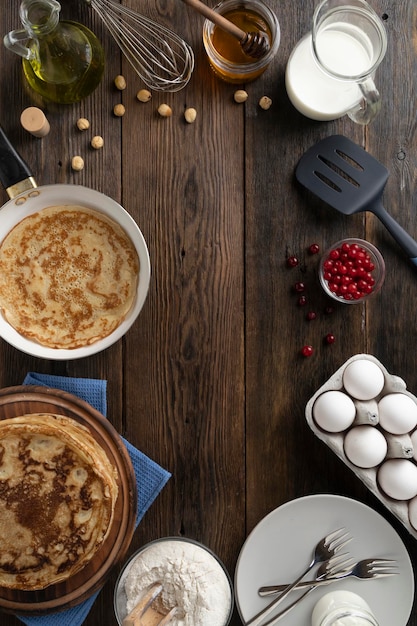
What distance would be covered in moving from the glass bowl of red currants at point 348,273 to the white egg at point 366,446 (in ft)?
0.95

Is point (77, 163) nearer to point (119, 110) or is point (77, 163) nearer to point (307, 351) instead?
point (119, 110)

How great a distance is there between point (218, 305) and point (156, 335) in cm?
15

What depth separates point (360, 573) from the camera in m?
1.47

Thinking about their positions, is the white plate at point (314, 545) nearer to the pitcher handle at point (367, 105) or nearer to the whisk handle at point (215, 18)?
the pitcher handle at point (367, 105)

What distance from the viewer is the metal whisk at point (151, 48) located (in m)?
1.52

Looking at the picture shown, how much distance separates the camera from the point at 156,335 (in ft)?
5.02

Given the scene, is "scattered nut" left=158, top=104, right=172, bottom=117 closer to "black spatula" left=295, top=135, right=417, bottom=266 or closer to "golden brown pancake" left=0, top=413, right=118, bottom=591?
"black spatula" left=295, top=135, right=417, bottom=266

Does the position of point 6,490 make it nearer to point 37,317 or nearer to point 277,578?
point 37,317

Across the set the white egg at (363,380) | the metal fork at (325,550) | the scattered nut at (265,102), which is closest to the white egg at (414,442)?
the white egg at (363,380)

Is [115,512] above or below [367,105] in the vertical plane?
below

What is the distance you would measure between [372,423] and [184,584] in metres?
0.49

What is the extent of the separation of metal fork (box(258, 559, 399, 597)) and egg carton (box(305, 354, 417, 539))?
102 mm

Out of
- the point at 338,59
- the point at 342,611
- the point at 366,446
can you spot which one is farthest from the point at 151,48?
the point at 342,611

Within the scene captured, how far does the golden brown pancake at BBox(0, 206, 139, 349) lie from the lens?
146cm
